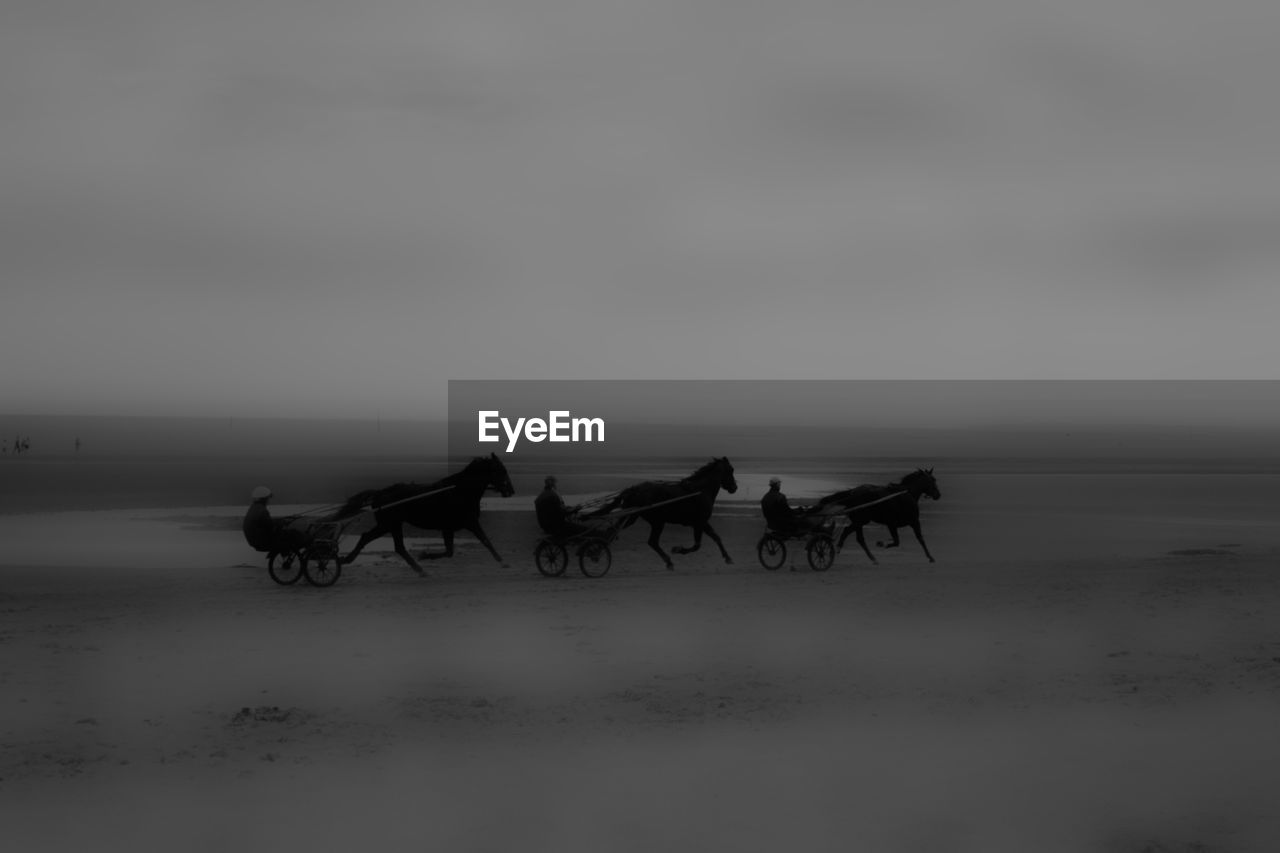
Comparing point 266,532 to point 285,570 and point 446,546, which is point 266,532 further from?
point 446,546

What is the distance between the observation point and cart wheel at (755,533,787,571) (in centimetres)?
1905

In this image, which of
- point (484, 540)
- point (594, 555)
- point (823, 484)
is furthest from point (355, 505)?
point (823, 484)

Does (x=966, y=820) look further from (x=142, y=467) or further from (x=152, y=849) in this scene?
(x=142, y=467)

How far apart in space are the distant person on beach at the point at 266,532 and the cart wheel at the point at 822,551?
7776 millimetres

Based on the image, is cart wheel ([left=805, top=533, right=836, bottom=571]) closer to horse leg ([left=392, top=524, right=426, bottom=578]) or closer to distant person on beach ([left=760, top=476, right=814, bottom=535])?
distant person on beach ([left=760, top=476, right=814, bottom=535])

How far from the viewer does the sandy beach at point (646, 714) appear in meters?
7.32

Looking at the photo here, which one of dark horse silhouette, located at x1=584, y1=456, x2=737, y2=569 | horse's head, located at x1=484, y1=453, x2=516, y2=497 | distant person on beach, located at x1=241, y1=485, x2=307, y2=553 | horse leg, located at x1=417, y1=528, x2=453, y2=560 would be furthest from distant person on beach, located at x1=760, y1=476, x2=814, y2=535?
distant person on beach, located at x1=241, y1=485, x2=307, y2=553

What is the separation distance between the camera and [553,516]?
1786 centimetres

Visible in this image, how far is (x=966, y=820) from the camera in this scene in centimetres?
738

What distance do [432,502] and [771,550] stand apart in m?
5.40

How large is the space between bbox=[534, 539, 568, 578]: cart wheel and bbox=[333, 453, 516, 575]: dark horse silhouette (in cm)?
100

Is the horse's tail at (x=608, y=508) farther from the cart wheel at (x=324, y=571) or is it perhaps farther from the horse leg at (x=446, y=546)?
the cart wheel at (x=324, y=571)

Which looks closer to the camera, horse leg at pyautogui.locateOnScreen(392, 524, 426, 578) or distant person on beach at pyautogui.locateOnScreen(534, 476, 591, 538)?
distant person on beach at pyautogui.locateOnScreen(534, 476, 591, 538)

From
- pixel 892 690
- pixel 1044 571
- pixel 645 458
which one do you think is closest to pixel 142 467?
pixel 645 458
